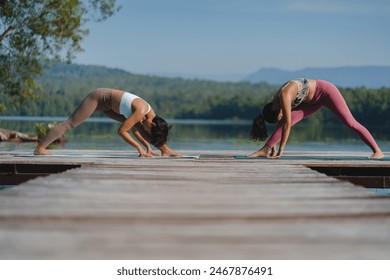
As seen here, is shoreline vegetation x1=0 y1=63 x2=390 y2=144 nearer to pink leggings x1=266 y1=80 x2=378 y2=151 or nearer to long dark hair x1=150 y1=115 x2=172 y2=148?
long dark hair x1=150 y1=115 x2=172 y2=148

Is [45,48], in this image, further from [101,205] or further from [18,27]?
[101,205]

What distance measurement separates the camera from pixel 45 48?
1051 inches

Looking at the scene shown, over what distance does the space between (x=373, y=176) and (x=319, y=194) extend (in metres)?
4.27

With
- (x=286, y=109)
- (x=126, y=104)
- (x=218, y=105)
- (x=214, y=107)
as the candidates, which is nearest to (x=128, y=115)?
(x=126, y=104)

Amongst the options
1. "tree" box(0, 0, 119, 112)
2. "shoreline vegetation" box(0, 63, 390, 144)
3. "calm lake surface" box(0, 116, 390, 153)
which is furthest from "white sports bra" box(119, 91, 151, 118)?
"shoreline vegetation" box(0, 63, 390, 144)

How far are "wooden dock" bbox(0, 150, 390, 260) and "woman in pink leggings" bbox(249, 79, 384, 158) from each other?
9.01 feet

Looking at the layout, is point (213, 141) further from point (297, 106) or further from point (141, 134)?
point (141, 134)

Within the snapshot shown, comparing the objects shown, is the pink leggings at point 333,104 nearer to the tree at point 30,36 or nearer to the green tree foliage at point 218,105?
the tree at point 30,36

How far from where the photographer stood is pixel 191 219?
353cm

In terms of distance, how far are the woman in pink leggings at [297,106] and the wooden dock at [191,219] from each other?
2.75 m

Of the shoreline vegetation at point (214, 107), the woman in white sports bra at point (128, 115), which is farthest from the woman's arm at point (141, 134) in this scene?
the shoreline vegetation at point (214, 107)

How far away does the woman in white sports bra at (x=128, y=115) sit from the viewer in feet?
→ 27.3

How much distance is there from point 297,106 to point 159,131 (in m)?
2.01
